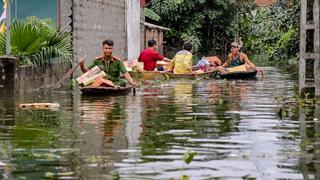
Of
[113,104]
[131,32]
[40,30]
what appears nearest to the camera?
[113,104]

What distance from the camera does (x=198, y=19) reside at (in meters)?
56.1

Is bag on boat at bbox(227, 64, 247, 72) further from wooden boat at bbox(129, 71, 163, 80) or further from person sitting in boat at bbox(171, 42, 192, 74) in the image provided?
wooden boat at bbox(129, 71, 163, 80)

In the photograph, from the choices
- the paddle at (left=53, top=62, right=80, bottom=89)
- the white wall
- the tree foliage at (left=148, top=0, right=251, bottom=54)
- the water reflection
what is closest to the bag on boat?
the paddle at (left=53, top=62, right=80, bottom=89)

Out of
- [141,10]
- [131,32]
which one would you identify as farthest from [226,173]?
[141,10]

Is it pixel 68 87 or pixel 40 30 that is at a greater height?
pixel 40 30

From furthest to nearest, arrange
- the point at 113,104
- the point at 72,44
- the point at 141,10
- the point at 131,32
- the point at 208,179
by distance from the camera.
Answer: the point at 141,10 → the point at 131,32 → the point at 72,44 → the point at 113,104 → the point at 208,179

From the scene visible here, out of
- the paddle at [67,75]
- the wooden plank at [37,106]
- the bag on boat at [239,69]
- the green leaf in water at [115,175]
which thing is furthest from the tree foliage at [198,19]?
the green leaf in water at [115,175]

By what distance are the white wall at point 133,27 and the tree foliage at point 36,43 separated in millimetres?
13273

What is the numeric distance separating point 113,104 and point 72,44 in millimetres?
8124

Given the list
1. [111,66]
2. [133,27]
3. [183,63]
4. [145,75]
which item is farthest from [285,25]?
[133,27]

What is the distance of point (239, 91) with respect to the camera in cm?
2080

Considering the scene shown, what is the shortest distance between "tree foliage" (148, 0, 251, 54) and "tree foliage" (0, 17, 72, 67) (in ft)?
105

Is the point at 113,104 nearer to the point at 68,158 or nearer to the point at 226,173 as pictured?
the point at 68,158

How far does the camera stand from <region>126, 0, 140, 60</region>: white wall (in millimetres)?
35281
